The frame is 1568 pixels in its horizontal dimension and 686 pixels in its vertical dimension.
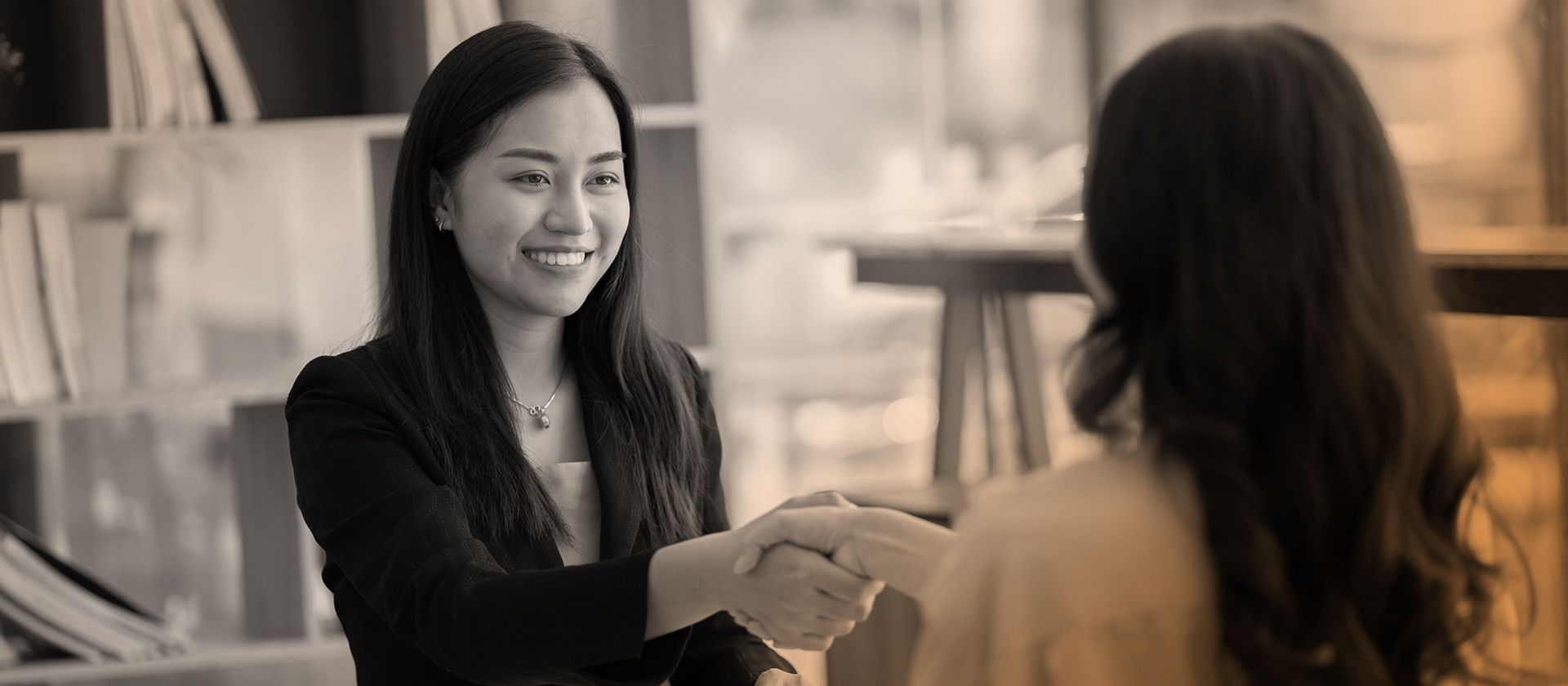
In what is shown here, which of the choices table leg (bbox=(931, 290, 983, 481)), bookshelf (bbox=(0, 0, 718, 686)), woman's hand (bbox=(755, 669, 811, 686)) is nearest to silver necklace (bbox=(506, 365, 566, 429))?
woman's hand (bbox=(755, 669, 811, 686))

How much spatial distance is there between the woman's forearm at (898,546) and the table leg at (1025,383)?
6.65 feet

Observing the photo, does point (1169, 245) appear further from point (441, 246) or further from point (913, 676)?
point (441, 246)

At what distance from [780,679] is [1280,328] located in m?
0.77

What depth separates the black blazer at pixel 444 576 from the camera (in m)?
1.20

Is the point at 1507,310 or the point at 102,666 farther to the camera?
the point at 102,666

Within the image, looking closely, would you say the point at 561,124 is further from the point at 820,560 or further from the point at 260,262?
the point at 260,262

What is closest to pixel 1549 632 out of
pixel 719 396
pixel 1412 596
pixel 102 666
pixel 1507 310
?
pixel 1507 310

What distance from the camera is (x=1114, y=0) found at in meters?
4.45

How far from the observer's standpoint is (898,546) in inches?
47.3

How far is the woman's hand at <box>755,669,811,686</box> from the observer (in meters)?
1.44

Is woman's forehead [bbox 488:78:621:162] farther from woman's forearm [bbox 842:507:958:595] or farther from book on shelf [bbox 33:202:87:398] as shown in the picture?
book on shelf [bbox 33:202:87:398]

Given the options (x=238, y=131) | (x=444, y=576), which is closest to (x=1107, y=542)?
(x=444, y=576)

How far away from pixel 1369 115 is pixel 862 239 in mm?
2581

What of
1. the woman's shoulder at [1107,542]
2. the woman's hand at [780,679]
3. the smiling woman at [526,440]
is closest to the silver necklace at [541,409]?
the smiling woman at [526,440]
